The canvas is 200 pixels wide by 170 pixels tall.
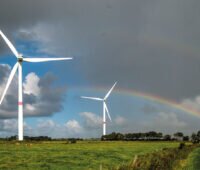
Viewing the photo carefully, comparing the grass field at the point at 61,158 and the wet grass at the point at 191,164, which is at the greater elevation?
the grass field at the point at 61,158

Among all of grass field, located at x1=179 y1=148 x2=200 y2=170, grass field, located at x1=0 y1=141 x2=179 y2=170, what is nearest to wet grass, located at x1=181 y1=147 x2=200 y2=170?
grass field, located at x1=179 y1=148 x2=200 y2=170

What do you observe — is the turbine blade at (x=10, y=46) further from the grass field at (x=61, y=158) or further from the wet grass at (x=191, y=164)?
the wet grass at (x=191, y=164)

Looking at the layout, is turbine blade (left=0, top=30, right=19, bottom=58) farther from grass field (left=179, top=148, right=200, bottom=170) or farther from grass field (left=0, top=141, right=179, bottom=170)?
grass field (left=179, top=148, right=200, bottom=170)

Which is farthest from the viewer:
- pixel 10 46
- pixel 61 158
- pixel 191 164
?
pixel 10 46

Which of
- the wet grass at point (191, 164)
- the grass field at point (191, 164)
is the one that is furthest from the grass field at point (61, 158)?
the grass field at point (191, 164)

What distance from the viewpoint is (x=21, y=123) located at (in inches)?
4424

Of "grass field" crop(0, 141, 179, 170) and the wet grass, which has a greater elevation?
"grass field" crop(0, 141, 179, 170)

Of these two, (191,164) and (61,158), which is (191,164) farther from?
(61,158)

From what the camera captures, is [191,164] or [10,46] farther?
[10,46]

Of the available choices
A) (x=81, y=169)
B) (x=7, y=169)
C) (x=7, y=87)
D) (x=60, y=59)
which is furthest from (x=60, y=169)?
(x=60, y=59)

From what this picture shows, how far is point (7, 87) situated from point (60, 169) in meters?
50.5

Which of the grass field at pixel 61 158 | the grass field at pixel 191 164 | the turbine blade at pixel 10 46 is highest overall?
the turbine blade at pixel 10 46

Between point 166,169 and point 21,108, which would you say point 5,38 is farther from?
point 166,169

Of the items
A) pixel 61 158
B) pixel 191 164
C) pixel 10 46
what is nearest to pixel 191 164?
pixel 191 164
